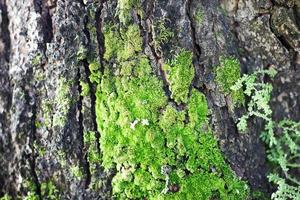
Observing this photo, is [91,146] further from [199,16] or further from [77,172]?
[199,16]

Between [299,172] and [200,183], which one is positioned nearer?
[200,183]

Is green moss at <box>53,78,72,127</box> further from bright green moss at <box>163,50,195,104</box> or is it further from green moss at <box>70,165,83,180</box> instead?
bright green moss at <box>163,50,195,104</box>

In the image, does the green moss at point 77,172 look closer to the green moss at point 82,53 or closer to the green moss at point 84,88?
the green moss at point 84,88

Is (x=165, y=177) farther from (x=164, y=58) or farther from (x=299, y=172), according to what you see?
(x=299, y=172)

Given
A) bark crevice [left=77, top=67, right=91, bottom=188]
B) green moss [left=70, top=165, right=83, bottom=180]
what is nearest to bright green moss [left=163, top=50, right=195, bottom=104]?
bark crevice [left=77, top=67, right=91, bottom=188]

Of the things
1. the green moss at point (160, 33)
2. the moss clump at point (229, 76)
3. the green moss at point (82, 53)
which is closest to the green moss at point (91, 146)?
the green moss at point (82, 53)

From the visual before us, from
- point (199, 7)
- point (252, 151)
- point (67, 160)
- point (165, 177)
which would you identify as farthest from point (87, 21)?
point (252, 151)

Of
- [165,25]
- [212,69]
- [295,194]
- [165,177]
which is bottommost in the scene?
[295,194]

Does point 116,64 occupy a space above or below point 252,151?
above
